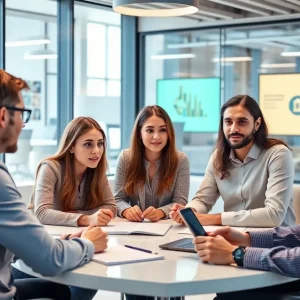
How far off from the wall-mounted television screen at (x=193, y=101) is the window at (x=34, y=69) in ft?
5.24

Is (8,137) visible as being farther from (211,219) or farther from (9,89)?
(211,219)

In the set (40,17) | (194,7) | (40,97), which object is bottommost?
(40,97)

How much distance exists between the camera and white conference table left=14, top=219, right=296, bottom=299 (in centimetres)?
207

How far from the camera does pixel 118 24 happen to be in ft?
27.2

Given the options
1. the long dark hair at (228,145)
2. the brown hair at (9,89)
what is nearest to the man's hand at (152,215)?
the long dark hair at (228,145)

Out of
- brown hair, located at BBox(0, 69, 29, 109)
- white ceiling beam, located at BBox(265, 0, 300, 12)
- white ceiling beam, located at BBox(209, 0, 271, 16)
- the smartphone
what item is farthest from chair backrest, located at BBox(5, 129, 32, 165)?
brown hair, located at BBox(0, 69, 29, 109)

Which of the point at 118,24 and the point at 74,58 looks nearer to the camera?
the point at 74,58

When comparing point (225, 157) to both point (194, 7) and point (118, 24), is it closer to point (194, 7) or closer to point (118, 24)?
point (194, 7)

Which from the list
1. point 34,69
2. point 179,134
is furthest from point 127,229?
point 179,134

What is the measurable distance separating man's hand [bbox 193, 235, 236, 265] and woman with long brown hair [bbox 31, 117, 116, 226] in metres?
1.12

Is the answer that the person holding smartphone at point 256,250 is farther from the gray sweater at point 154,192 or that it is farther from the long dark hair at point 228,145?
the gray sweater at point 154,192

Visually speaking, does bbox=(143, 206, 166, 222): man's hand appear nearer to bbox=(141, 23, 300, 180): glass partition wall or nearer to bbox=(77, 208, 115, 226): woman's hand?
bbox=(77, 208, 115, 226): woman's hand

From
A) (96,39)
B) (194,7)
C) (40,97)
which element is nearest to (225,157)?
(194,7)

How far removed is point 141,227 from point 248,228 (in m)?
0.54
